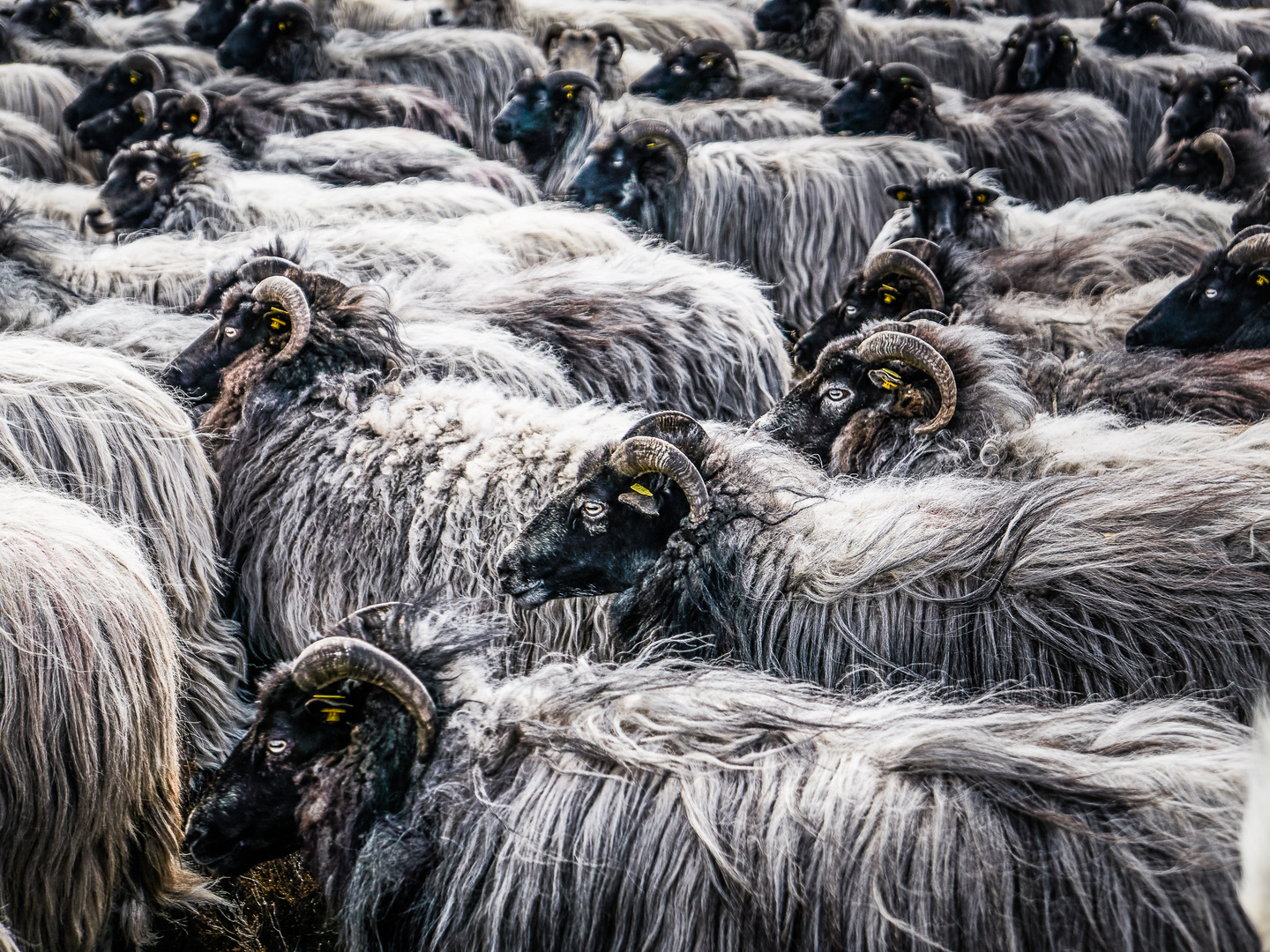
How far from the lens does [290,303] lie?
15.8 feet

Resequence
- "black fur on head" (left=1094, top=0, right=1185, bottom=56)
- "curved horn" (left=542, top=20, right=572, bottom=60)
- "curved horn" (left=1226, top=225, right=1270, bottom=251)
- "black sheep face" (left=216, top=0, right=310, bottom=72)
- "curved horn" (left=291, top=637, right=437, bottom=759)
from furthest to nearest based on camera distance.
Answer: "black fur on head" (left=1094, top=0, right=1185, bottom=56), "curved horn" (left=542, top=20, right=572, bottom=60), "black sheep face" (left=216, top=0, right=310, bottom=72), "curved horn" (left=1226, top=225, right=1270, bottom=251), "curved horn" (left=291, top=637, right=437, bottom=759)

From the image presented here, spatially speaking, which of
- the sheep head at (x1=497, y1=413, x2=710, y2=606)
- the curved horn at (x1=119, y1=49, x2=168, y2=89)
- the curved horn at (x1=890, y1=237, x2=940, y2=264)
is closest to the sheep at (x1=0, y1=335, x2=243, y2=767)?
the sheep head at (x1=497, y1=413, x2=710, y2=606)

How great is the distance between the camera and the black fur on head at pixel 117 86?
1040 centimetres

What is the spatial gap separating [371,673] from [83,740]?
0.94 meters

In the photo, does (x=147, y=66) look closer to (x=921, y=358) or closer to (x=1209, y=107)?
(x=921, y=358)

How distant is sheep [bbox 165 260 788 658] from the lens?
4.09 metres

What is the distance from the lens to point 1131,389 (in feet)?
15.5

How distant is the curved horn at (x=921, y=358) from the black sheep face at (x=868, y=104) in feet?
17.9

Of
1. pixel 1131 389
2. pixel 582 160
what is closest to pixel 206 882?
pixel 1131 389

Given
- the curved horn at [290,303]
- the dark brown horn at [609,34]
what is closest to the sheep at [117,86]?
A: the dark brown horn at [609,34]

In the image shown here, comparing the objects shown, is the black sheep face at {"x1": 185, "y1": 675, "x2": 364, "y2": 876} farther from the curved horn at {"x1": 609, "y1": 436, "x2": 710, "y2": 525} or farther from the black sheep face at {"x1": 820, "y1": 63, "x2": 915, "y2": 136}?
the black sheep face at {"x1": 820, "y1": 63, "x2": 915, "y2": 136}

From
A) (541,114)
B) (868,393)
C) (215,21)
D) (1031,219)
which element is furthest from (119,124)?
(868,393)

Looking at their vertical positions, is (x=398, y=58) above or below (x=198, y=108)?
below

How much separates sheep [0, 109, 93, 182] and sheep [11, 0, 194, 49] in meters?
3.19
